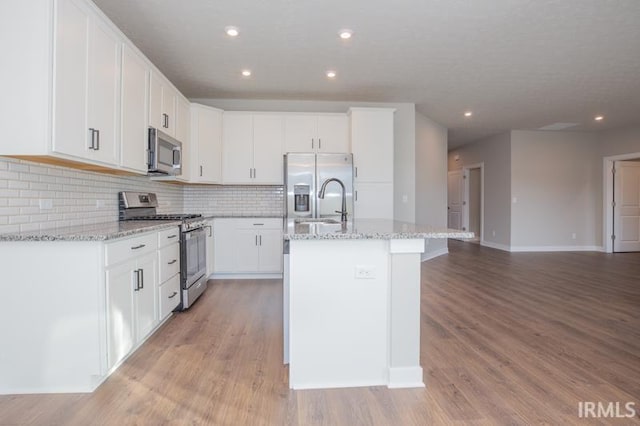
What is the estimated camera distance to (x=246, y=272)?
4.64 m

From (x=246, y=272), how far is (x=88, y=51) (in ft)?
10.1

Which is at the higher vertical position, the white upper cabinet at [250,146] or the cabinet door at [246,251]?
the white upper cabinet at [250,146]

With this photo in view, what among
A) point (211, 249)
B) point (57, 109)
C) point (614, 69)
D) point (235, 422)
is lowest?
point (235, 422)

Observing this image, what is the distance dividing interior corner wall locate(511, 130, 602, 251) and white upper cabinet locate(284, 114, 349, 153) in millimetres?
4408

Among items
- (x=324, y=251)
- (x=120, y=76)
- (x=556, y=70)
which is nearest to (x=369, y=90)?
(x=556, y=70)

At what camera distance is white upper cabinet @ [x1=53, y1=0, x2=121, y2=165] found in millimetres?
1955

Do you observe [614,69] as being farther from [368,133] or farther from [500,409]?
[500,409]

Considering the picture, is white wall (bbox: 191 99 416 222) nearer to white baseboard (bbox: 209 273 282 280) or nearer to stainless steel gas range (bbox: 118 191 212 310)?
stainless steel gas range (bbox: 118 191 212 310)

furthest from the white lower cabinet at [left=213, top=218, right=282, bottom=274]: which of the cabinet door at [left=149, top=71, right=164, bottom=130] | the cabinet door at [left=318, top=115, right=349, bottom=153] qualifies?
the cabinet door at [left=149, top=71, right=164, bottom=130]

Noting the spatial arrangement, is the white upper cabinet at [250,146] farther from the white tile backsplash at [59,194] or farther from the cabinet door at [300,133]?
the white tile backsplash at [59,194]

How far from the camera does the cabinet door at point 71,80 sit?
1932 mm

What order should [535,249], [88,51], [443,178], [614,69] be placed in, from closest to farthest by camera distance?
[88,51]
[614,69]
[443,178]
[535,249]
